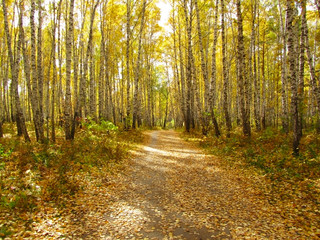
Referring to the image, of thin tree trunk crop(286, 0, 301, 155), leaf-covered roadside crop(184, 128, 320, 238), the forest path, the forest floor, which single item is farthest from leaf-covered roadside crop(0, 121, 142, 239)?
thin tree trunk crop(286, 0, 301, 155)

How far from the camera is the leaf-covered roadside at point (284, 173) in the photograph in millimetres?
4340

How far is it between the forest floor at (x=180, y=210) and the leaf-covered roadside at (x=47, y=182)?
0.34m

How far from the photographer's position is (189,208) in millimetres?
4922

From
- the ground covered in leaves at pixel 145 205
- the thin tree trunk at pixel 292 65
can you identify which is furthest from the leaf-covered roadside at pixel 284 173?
the thin tree trunk at pixel 292 65

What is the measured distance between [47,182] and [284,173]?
6623 millimetres

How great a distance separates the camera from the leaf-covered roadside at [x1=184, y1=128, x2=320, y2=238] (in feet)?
14.2

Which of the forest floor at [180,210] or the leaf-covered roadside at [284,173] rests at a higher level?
the leaf-covered roadside at [284,173]

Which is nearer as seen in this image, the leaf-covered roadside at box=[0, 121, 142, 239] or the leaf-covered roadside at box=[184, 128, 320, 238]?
the leaf-covered roadside at box=[0, 121, 142, 239]

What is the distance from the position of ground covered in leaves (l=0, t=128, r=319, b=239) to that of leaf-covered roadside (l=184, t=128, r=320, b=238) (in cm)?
4

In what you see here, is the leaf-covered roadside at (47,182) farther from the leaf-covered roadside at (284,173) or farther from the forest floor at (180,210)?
the leaf-covered roadside at (284,173)

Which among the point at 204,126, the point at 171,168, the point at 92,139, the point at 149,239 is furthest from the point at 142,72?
the point at 149,239

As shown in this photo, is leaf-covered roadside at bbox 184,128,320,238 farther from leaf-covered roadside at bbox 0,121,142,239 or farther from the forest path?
leaf-covered roadside at bbox 0,121,142,239

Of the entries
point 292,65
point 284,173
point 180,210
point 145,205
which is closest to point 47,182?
point 145,205

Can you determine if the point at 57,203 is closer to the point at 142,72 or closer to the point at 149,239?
the point at 149,239
